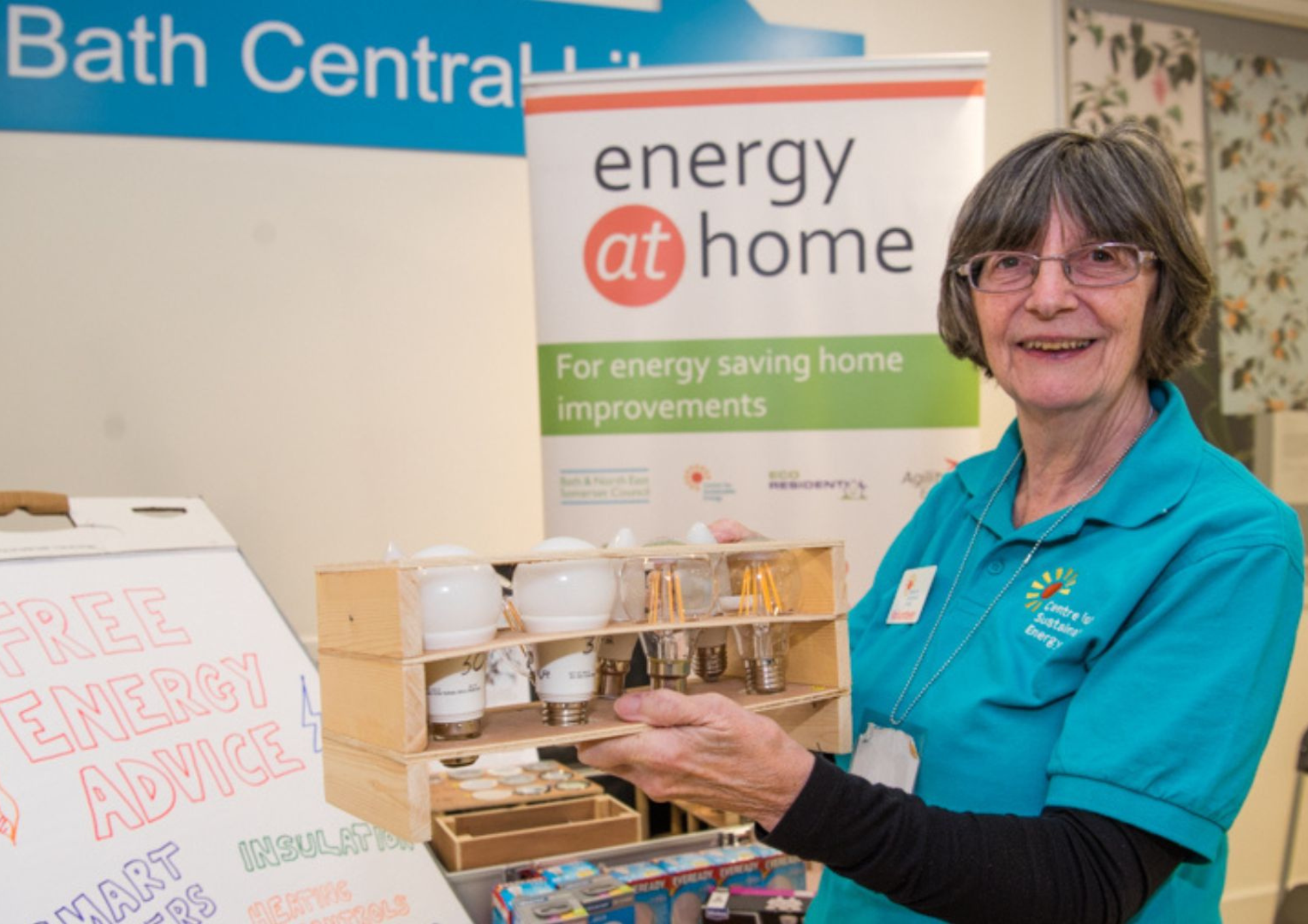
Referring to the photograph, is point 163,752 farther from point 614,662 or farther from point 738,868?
point 738,868

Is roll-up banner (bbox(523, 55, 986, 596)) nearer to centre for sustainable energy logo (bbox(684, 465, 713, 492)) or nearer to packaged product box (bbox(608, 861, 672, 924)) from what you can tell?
centre for sustainable energy logo (bbox(684, 465, 713, 492))

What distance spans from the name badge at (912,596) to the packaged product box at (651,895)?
1.87ft

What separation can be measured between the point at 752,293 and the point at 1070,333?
1.23 metres

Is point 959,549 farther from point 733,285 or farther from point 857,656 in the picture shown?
point 733,285

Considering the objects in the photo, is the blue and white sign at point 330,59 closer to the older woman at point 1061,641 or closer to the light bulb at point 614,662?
the older woman at point 1061,641

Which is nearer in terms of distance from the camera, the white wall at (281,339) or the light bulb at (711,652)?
the light bulb at (711,652)

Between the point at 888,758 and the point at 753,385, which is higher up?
the point at 753,385

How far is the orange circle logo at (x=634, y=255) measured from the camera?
7.51 feet

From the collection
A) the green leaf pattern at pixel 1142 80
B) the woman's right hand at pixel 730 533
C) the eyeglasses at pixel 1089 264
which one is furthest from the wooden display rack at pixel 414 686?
the green leaf pattern at pixel 1142 80

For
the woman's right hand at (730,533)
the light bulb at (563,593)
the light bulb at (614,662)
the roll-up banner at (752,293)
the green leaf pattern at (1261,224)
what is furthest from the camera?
the green leaf pattern at (1261,224)

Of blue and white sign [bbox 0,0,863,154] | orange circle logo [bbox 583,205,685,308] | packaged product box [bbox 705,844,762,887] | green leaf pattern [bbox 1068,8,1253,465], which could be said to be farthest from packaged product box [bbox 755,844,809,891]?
green leaf pattern [bbox 1068,8,1253,465]

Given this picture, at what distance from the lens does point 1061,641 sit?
1.05 m

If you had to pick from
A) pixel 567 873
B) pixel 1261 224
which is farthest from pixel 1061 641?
pixel 1261 224

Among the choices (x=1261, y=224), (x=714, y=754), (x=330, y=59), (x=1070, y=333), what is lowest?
(x=714, y=754)
